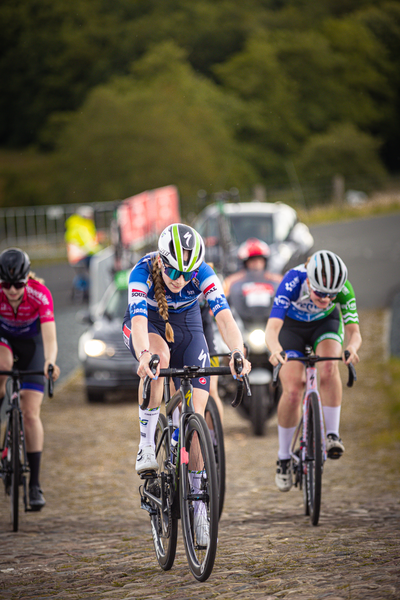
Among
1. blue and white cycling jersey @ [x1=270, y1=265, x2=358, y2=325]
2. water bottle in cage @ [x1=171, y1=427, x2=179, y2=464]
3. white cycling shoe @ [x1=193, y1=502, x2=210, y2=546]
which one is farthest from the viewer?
blue and white cycling jersey @ [x1=270, y1=265, x2=358, y2=325]

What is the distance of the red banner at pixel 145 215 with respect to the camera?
53.6ft

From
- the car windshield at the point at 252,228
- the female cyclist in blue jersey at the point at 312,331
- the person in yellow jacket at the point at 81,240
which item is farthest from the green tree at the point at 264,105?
the female cyclist in blue jersey at the point at 312,331

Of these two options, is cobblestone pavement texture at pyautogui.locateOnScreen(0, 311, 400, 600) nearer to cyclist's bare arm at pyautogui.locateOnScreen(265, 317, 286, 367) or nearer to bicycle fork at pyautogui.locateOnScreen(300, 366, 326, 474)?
bicycle fork at pyautogui.locateOnScreen(300, 366, 326, 474)

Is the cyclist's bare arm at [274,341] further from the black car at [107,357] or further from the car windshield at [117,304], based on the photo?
the car windshield at [117,304]

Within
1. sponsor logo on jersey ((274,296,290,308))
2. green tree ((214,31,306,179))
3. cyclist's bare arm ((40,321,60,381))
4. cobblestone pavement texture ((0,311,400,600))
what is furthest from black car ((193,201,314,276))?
green tree ((214,31,306,179))

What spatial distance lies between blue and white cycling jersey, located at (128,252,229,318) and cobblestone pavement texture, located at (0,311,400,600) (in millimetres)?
1608

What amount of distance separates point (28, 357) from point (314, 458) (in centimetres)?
252

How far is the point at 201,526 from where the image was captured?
480 cm

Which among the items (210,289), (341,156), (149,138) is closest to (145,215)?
(210,289)

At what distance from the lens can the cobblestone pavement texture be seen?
4.79m

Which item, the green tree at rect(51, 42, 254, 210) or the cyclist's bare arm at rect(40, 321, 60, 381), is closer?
the cyclist's bare arm at rect(40, 321, 60, 381)

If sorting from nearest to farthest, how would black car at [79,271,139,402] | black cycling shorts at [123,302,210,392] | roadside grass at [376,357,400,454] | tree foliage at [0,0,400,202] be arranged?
black cycling shorts at [123,302,210,392]
roadside grass at [376,357,400,454]
black car at [79,271,139,402]
tree foliage at [0,0,400,202]

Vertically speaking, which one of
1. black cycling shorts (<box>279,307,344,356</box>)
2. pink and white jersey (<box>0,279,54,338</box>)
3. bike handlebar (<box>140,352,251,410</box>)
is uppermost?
bike handlebar (<box>140,352,251,410</box>)

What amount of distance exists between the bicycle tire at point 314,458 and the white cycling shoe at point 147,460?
1406 mm
